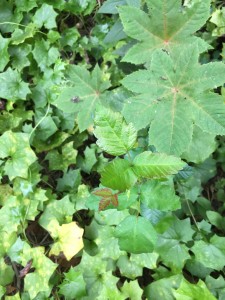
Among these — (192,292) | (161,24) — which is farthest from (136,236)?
(161,24)

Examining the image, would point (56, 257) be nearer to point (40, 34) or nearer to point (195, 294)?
point (195, 294)

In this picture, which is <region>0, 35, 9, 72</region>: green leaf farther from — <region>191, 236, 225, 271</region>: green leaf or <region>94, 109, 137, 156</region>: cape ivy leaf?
<region>191, 236, 225, 271</region>: green leaf

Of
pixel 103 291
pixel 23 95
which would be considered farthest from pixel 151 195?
pixel 23 95

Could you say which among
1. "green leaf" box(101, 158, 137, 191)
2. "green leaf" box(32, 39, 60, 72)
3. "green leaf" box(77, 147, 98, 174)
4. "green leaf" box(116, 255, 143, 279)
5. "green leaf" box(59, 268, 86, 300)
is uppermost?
"green leaf" box(101, 158, 137, 191)

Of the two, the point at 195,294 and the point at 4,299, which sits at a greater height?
the point at 195,294

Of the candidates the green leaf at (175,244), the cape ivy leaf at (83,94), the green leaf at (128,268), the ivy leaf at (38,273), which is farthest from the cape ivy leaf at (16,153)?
the green leaf at (175,244)

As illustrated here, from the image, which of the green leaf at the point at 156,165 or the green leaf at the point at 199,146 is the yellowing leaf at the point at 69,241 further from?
Answer: the green leaf at the point at 156,165

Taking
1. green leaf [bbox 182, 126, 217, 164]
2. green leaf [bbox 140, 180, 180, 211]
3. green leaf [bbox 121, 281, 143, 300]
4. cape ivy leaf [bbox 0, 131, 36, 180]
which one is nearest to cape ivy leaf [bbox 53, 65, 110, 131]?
cape ivy leaf [bbox 0, 131, 36, 180]
